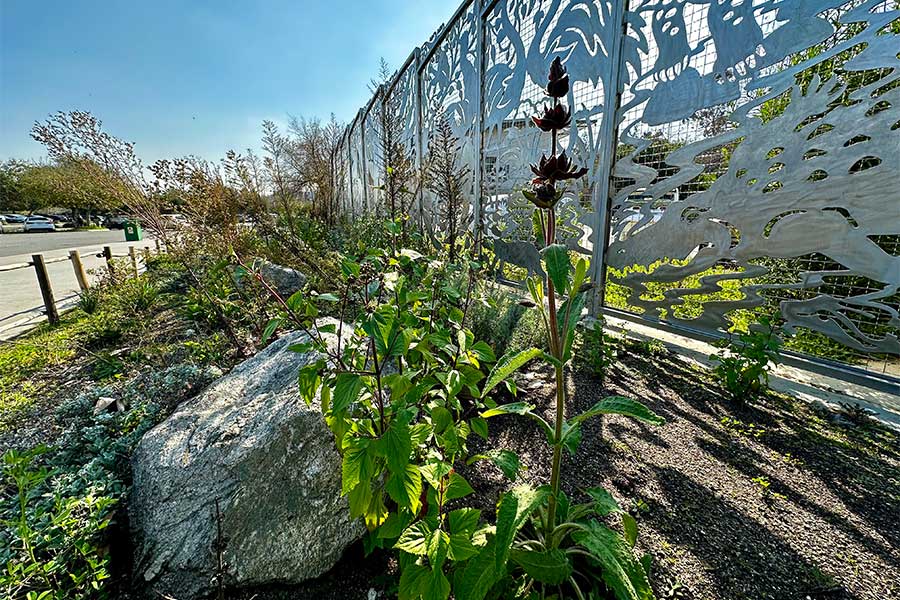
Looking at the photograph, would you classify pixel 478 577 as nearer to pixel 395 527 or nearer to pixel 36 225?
pixel 395 527

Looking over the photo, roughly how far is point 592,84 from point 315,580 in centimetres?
450

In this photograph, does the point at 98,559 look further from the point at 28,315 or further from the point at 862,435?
the point at 28,315

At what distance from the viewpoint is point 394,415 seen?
108cm

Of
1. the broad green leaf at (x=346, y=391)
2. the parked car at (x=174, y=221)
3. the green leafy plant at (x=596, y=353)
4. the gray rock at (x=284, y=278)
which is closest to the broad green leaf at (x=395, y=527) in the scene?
the broad green leaf at (x=346, y=391)

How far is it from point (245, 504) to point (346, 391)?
818 mm

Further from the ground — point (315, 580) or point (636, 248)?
point (636, 248)

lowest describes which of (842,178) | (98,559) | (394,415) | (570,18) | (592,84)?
(98,559)

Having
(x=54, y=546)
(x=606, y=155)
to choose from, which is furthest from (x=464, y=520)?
(x=606, y=155)

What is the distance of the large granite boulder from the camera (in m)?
1.30

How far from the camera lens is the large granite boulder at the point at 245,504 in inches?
51.4

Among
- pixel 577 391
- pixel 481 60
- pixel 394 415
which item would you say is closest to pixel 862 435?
pixel 577 391

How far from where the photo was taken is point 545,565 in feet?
3.17

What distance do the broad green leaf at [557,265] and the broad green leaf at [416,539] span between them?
29.5 inches

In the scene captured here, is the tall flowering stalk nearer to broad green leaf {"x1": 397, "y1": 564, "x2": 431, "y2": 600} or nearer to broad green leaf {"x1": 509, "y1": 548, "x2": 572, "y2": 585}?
broad green leaf {"x1": 509, "y1": 548, "x2": 572, "y2": 585}
